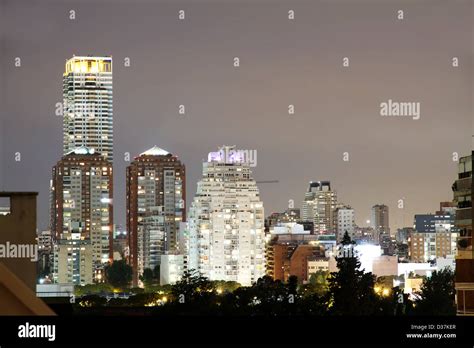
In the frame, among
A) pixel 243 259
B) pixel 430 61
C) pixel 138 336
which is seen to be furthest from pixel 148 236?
pixel 138 336

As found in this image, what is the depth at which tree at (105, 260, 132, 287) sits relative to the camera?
32906 mm

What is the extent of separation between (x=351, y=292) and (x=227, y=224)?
44.8ft

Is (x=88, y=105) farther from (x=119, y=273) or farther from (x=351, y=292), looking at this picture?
(x=351, y=292)

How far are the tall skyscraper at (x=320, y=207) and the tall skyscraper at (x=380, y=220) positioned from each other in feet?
4.95

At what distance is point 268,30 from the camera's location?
17.8m

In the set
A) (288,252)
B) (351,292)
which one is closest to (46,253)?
(288,252)

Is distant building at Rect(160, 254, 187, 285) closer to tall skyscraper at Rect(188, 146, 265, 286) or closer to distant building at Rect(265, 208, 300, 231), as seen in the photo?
tall skyscraper at Rect(188, 146, 265, 286)

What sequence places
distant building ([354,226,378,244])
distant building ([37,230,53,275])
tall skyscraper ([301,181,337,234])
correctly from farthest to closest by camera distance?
distant building ([354,226,378,244])
tall skyscraper ([301,181,337,234])
distant building ([37,230,53,275])

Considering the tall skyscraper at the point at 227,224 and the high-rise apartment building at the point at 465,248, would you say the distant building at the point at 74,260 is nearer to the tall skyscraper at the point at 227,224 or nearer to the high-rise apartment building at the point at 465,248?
the tall skyscraper at the point at 227,224

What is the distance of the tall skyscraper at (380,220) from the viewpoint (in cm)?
3322

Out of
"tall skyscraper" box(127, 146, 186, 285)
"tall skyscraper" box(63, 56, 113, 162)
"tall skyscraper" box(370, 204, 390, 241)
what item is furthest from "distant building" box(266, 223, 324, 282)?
"tall skyscraper" box(63, 56, 113, 162)

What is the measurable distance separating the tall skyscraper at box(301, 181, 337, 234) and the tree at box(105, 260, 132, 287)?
22.0 feet

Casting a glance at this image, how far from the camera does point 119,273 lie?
33.7m

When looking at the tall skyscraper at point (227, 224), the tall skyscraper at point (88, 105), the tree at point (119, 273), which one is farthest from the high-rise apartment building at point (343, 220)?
the tall skyscraper at point (88, 105)
